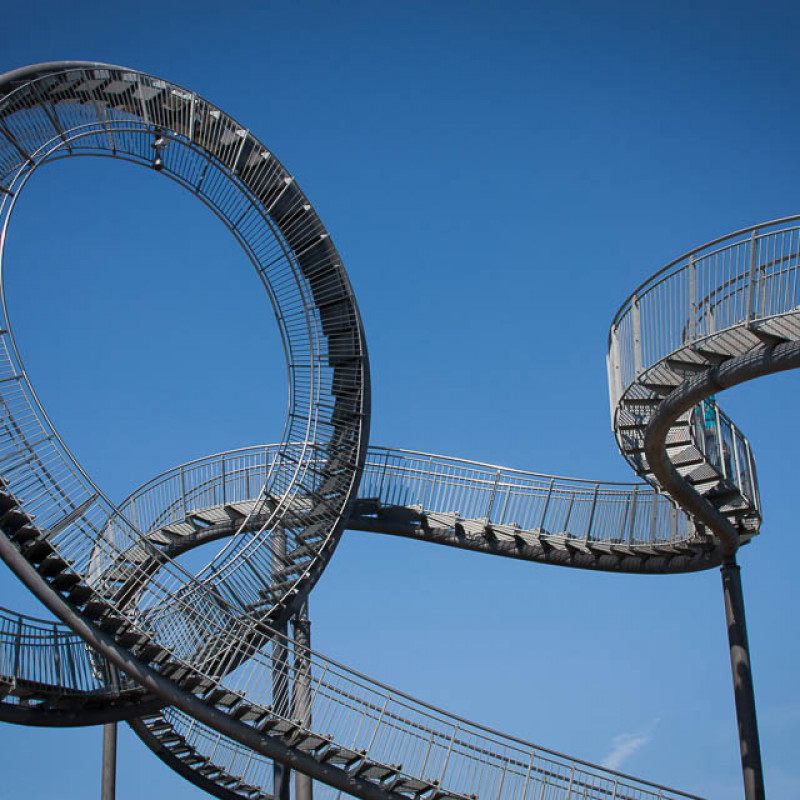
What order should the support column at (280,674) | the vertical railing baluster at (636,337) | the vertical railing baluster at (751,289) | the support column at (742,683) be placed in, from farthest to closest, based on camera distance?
1. the support column at (742,683)
2. the support column at (280,674)
3. the vertical railing baluster at (636,337)
4. the vertical railing baluster at (751,289)

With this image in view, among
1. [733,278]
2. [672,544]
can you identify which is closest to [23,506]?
[733,278]

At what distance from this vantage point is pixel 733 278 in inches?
570

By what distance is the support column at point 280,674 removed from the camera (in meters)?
16.7

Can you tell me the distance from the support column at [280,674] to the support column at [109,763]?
10.5ft

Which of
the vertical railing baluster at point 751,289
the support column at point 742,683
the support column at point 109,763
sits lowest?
the support column at point 109,763

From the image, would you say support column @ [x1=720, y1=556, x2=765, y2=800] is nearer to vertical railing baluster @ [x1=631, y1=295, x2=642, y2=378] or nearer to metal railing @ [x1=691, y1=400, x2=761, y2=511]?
metal railing @ [x1=691, y1=400, x2=761, y2=511]

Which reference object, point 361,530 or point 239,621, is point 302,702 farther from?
point 361,530

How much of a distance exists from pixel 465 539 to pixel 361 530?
2.20 meters

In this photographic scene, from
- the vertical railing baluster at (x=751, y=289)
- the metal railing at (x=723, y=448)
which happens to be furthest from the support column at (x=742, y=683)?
the vertical railing baluster at (x=751, y=289)

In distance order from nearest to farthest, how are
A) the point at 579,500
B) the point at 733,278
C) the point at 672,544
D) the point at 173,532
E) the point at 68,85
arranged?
the point at 733,278
the point at 68,85
the point at 672,544
the point at 579,500
the point at 173,532

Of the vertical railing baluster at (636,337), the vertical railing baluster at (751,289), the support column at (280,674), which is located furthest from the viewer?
the support column at (280,674)

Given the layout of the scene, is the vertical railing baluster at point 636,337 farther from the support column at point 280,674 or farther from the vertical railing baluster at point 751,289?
the support column at point 280,674

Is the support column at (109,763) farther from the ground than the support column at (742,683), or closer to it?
closer to it

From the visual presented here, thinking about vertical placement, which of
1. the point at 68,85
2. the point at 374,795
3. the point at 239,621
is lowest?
the point at 374,795
